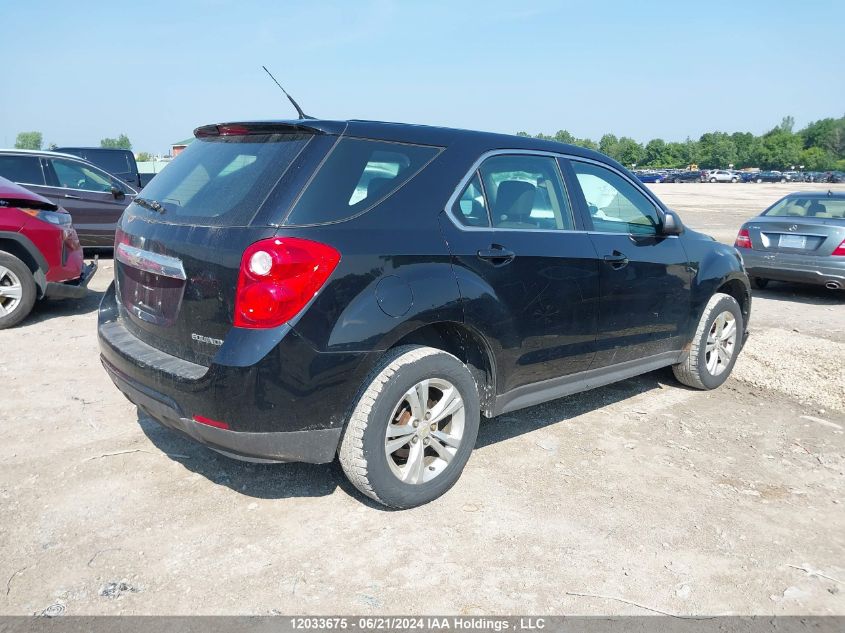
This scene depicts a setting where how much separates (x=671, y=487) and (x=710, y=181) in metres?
95.5

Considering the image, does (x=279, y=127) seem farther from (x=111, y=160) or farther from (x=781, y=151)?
(x=781, y=151)

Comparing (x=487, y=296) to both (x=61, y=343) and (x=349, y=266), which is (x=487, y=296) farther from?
(x=61, y=343)

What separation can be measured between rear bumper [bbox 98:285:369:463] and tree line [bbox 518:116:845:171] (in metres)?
143

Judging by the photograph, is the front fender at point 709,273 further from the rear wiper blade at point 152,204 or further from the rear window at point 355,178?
the rear wiper blade at point 152,204

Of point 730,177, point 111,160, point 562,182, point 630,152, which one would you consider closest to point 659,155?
point 630,152

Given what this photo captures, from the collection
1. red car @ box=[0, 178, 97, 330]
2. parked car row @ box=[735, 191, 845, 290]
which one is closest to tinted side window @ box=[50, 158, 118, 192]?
red car @ box=[0, 178, 97, 330]

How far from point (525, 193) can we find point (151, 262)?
1.98 meters

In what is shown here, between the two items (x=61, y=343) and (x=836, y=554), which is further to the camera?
(x=61, y=343)

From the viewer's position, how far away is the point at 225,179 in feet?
10.8

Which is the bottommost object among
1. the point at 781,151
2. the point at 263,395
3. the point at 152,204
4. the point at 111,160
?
the point at 263,395

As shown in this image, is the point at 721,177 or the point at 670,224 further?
the point at 721,177

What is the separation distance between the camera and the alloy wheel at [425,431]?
129 inches

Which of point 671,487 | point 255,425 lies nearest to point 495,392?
point 671,487

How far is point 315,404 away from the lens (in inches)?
117
